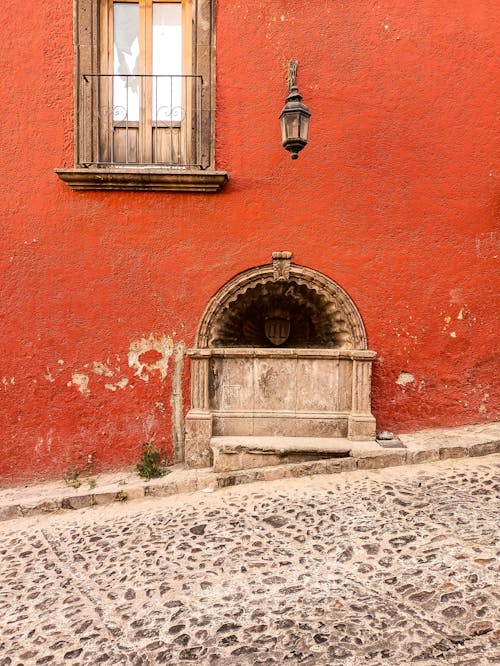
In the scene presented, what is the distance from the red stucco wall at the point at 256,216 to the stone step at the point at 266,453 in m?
0.70

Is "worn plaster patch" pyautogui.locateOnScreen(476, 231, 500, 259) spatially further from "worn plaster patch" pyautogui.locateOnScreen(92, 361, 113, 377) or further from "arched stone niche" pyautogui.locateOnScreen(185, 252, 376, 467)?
"worn plaster patch" pyautogui.locateOnScreen(92, 361, 113, 377)

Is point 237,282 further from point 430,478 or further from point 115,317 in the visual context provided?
point 430,478

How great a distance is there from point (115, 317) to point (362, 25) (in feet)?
13.9

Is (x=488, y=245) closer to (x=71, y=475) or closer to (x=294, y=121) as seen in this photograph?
(x=294, y=121)

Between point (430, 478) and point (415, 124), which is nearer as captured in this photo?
point (430, 478)

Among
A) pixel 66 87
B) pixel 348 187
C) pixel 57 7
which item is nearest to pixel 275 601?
pixel 348 187

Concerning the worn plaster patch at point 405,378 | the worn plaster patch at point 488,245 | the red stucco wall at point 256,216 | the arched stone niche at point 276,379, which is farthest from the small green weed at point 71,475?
the worn plaster patch at point 488,245

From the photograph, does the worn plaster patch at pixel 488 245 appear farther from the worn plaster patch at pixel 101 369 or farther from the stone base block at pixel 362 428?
the worn plaster patch at pixel 101 369

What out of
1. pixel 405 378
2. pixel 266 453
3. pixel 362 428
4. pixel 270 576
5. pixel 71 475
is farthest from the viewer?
pixel 405 378

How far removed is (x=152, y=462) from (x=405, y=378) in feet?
9.69

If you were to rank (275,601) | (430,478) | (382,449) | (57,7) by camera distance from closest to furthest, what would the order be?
(275,601), (430,478), (382,449), (57,7)

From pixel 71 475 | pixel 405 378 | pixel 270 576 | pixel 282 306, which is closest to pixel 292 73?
pixel 282 306

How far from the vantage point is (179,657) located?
2254 mm

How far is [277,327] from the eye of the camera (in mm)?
5480
